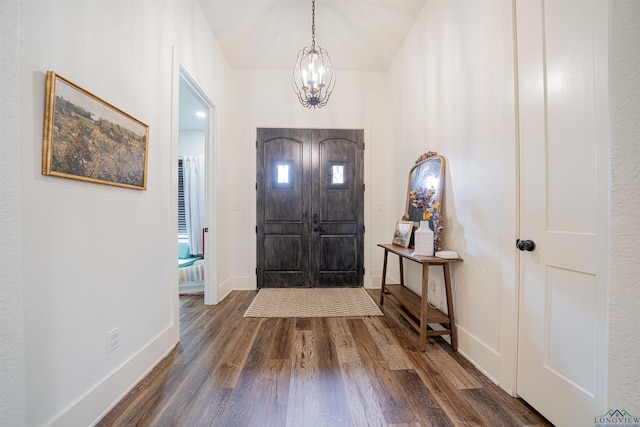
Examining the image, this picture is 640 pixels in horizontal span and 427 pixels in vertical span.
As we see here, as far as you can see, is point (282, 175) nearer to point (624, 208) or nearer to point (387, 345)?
point (387, 345)

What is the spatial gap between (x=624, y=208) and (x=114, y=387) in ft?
7.92

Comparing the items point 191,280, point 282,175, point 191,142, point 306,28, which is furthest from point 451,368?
point 191,142

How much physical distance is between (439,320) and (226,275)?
268 cm

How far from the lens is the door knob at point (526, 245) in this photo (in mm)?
1342

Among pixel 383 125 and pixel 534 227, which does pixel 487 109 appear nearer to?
pixel 534 227

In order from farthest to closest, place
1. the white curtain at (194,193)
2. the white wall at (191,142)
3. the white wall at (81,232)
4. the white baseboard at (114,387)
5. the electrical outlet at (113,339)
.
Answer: the white wall at (191,142) < the white curtain at (194,193) < the electrical outlet at (113,339) < the white baseboard at (114,387) < the white wall at (81,232)

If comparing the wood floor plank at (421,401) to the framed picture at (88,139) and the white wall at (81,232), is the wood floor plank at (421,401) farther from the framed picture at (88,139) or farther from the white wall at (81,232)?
the framed picture at (88,139)

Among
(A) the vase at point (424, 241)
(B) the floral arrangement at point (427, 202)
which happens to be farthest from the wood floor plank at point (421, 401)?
(B) the floral arrangement at point (427, 202)

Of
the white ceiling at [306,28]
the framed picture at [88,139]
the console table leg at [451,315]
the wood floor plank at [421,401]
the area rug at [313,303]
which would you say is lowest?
the area rug at [313,303]

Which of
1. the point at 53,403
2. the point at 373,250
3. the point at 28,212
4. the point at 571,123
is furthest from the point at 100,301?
the point at 373,250

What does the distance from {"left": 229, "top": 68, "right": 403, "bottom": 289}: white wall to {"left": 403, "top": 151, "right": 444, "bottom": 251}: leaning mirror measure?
2.86 feet

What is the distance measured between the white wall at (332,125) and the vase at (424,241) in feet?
4.54

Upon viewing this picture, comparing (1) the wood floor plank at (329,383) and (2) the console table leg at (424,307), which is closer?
(1) the wood floor plank at (329,383)

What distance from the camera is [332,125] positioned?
362cm
